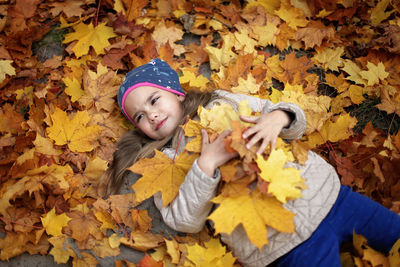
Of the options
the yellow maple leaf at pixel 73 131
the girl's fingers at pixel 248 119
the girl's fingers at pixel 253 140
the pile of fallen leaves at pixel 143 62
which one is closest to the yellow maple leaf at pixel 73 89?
the pile of fallen leaves at pixel 143 62

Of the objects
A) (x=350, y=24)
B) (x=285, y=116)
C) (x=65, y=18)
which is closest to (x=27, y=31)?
(x=65, y=18)

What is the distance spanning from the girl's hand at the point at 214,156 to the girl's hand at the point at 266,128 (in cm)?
12

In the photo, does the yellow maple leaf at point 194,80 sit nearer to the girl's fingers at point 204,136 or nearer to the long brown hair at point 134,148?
the long brown hair at point 134,148

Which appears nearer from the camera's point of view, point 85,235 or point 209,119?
point 209,119

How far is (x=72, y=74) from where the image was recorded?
8.09 feet

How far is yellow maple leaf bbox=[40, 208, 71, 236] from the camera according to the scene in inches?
73.9

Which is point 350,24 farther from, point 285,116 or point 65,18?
point 65,18

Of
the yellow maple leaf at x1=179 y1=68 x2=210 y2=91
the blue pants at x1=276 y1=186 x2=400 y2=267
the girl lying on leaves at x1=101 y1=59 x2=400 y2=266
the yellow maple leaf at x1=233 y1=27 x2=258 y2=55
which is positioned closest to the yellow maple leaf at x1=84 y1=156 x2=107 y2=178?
the girl lying on leaves at x1=101 y1=59 x2=400 y2=266

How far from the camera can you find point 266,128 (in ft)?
5.18

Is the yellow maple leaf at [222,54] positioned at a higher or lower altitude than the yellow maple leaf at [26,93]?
higher

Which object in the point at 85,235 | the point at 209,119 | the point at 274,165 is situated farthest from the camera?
the point at 85,235

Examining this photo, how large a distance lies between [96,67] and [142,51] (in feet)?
1.36

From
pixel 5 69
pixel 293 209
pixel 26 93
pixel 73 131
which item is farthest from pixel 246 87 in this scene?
pixel 5 69

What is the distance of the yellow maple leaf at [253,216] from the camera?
1344mm
